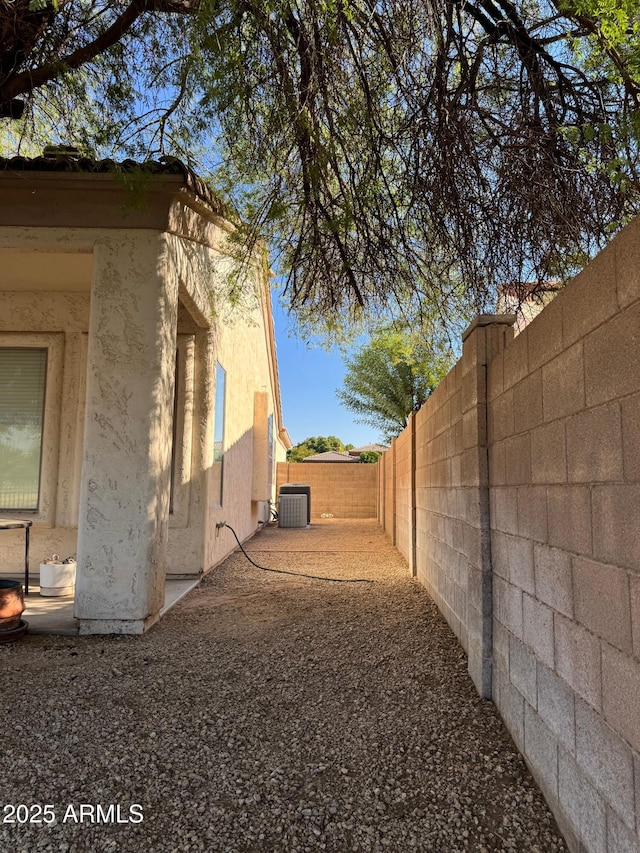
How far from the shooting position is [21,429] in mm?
5914

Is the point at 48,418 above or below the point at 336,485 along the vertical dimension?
above

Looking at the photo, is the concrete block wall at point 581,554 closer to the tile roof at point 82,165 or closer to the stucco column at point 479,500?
the stucco column at point 479,500

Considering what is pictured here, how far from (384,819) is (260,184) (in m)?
4.63

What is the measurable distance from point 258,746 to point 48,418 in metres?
4.56

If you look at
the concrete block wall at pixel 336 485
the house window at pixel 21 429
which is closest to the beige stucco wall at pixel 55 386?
the house window at pixel 21 429

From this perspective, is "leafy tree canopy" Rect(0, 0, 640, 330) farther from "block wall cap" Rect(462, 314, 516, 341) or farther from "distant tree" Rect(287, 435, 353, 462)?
"distant tree" Rect(287, 435, 353, 462)

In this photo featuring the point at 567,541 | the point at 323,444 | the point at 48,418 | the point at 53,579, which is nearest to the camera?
the point at 567,541

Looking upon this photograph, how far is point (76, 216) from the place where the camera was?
4.30 meters

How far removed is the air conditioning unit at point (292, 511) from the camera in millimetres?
14164

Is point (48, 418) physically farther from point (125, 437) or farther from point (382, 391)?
point (382, 391)

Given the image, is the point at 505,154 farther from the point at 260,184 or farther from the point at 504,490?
the point at 504,490

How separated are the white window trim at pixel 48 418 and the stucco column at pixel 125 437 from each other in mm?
1994

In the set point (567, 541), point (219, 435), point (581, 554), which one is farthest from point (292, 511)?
point (581, 554)

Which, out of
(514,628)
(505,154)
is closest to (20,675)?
(514,628)
